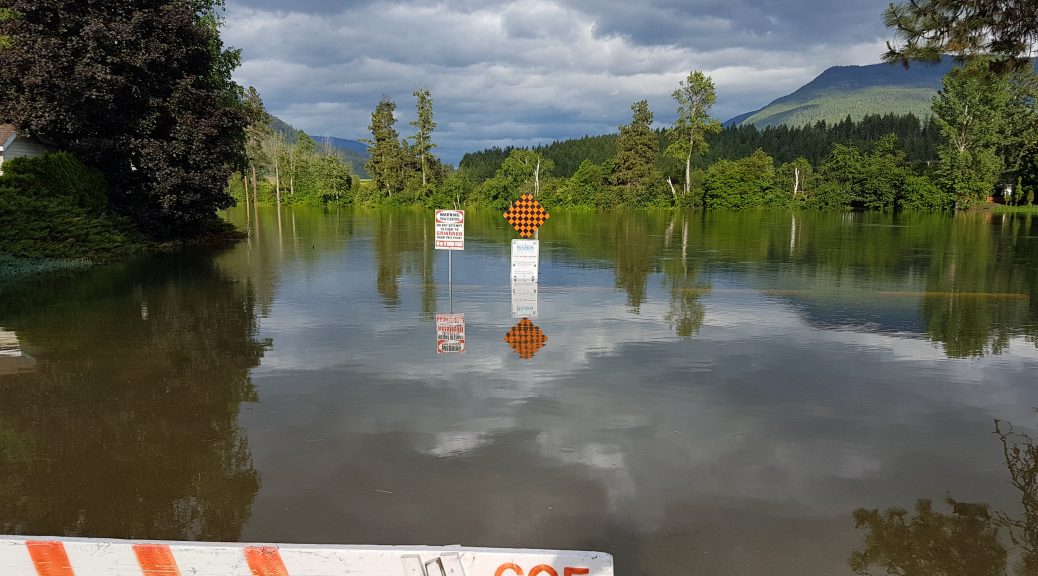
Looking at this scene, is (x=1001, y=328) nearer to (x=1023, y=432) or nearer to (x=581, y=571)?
(x=1023, y=432)

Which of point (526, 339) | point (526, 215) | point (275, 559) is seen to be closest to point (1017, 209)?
point (526, 215)

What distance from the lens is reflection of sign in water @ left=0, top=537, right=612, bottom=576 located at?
265 centimetres

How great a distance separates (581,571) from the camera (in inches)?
104

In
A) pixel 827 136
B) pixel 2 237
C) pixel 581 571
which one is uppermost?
pixel 827 136

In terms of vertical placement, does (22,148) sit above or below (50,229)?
above

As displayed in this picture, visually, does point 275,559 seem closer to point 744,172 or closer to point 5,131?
point 5,131

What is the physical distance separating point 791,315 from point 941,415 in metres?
5.04

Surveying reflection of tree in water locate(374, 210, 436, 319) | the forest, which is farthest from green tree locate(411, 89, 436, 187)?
reflection of tree in water locate(374, 210, 436, 319)

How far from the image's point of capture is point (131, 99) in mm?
20766

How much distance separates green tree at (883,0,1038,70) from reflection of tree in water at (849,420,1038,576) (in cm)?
656

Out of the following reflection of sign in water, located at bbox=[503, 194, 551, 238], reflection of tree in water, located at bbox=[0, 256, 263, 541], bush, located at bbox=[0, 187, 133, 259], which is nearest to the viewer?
reflection of tree in water, located at bbox=[0, 256, 263, 541]

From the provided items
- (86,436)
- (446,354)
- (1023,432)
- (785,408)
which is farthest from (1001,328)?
(86,436)

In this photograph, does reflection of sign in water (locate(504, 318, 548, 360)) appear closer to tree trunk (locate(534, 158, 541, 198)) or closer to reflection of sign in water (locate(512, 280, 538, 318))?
reflection of sign in water (locate(512, 280, 538, 318))

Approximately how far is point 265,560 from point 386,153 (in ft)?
263
